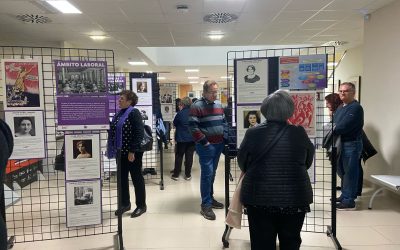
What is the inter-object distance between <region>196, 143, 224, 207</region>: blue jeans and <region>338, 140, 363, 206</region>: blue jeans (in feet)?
5.30

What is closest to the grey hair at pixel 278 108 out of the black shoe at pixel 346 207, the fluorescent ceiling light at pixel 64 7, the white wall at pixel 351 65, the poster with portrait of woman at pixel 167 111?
the black shoe at pixel 346 207

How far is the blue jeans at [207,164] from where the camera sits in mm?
3822

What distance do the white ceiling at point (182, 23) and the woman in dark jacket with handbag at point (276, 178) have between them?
3261mm

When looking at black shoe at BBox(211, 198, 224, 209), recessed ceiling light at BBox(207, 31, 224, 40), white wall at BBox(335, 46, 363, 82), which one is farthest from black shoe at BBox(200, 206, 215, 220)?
white wall at BBox(335, 46, 363, 82)

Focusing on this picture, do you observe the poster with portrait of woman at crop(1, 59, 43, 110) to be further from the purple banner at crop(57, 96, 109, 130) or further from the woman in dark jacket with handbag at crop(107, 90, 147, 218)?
the woman in dark jacket with handbag at crop(107, 90, 147, 218)

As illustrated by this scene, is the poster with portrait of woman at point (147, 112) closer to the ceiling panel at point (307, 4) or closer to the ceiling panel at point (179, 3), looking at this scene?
the ceiling panel at point (179, 3)

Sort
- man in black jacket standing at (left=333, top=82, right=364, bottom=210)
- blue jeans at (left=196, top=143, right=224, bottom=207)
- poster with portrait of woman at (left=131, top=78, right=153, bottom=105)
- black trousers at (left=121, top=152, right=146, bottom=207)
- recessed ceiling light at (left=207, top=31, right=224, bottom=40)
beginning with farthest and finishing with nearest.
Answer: recessed ceiling light at (left=207, top=31, right=224, bottom=40)
poster with portrait of woman at (left=131, top=78, right=153, bottom=105)
man in black jacket standing at (left=333, top=82, right=364, bottom=210)
black trousers at (left=121, top=152, right=146, bottom=207)
blue jeans at (left=196, top=143, right=224, bottom=207)

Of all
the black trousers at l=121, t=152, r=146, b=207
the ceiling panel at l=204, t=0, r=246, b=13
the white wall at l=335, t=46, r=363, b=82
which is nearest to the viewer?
the black trousers at l=121, t=152, r=146, b=207

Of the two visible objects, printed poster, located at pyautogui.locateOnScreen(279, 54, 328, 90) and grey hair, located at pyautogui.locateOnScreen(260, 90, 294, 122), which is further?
printed poster, located at pyautogui.locateOnScreen(279, 54, 328, 90)

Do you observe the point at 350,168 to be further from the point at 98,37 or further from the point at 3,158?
the point at 98,37

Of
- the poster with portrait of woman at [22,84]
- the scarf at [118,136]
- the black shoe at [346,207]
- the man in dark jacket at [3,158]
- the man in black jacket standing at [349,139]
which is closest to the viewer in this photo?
the man in dark jacket at [3,158]

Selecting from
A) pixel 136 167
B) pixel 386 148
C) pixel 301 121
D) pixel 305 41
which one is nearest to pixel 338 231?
pixel 301 121

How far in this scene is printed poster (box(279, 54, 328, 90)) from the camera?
9.83ft

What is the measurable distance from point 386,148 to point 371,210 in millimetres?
1136
